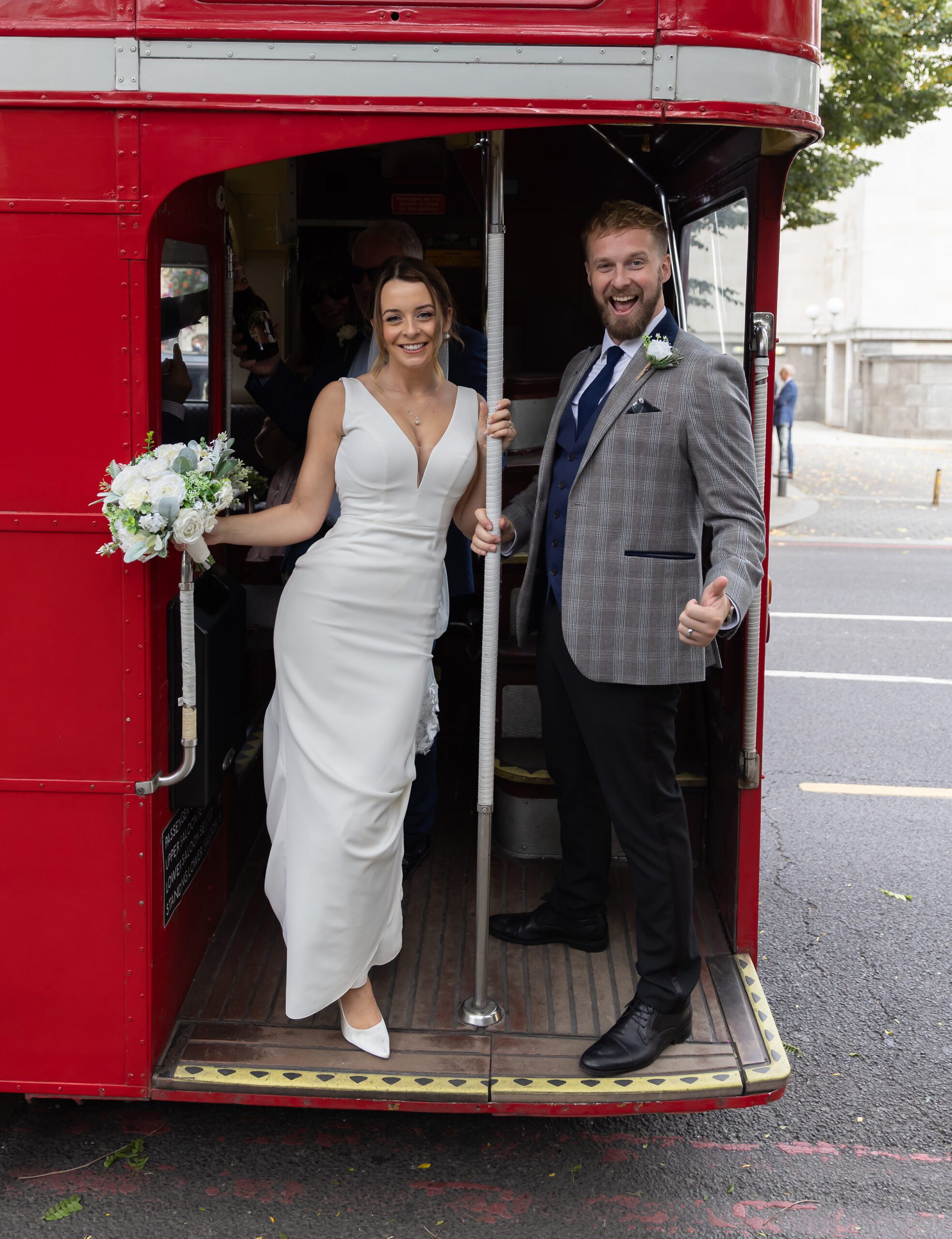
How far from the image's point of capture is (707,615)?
268cm

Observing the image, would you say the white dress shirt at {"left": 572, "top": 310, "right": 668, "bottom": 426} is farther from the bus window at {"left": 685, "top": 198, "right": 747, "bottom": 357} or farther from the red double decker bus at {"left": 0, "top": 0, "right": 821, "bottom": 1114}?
the bus window at {"left": 685, "top": 198, "right": 747, "bottom": 357}

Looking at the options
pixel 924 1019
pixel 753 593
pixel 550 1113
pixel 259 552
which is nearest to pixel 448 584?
pixel 259 552

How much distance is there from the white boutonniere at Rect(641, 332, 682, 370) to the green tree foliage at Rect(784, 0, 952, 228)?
28.8ft

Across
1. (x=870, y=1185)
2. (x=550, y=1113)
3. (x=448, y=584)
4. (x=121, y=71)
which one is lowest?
(x=870, y=1185)

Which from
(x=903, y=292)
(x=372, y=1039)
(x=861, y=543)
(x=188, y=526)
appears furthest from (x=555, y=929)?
(x=903, y=292)

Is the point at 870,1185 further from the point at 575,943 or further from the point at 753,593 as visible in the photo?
the point at 753,593

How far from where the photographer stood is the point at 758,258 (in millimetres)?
3127

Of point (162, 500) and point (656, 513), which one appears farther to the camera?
point (656, 513)

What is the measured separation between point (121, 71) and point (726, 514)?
5.41 feet

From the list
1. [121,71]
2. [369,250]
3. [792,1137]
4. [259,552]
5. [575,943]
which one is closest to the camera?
[121,71]

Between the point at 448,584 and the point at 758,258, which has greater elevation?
the point at 758,258

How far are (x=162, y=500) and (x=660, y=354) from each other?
1.21 meters

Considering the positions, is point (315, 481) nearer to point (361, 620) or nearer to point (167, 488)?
point (361, 620)

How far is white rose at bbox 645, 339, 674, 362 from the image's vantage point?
2.88 metres
